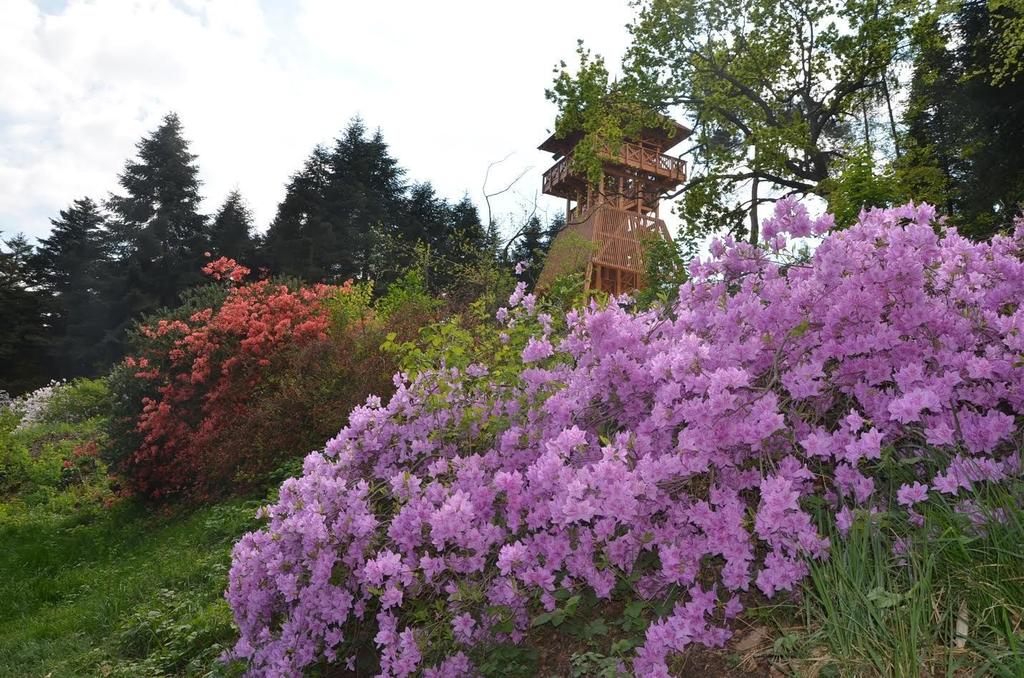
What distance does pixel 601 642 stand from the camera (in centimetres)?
276

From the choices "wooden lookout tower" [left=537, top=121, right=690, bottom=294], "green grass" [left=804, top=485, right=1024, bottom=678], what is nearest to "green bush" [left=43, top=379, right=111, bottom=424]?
"wooden lookout tower" [left=537, top=121, right=690, bottom=294]

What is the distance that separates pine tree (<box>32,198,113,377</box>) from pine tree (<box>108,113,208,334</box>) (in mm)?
1478

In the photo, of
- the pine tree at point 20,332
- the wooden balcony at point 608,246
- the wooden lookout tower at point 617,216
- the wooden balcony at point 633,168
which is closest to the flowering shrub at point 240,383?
the wooden lookout tower at point 617,216

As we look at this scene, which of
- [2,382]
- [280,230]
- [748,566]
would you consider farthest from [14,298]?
[748,566]

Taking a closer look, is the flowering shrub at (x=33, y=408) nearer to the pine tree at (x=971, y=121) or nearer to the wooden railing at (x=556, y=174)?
the wooden railing at (x=556, y=174)

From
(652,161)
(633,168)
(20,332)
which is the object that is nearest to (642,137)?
(652,161)

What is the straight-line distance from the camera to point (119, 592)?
640 centimetres

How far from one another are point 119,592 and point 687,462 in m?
5.87

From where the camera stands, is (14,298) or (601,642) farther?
(14,298)

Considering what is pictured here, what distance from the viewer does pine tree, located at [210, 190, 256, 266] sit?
109 feet

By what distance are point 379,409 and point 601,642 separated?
1.81 m

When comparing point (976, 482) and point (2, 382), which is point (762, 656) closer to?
point (976, 482)

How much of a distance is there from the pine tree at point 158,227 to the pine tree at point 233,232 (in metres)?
0.68

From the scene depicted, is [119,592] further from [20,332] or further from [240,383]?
[20,332]
